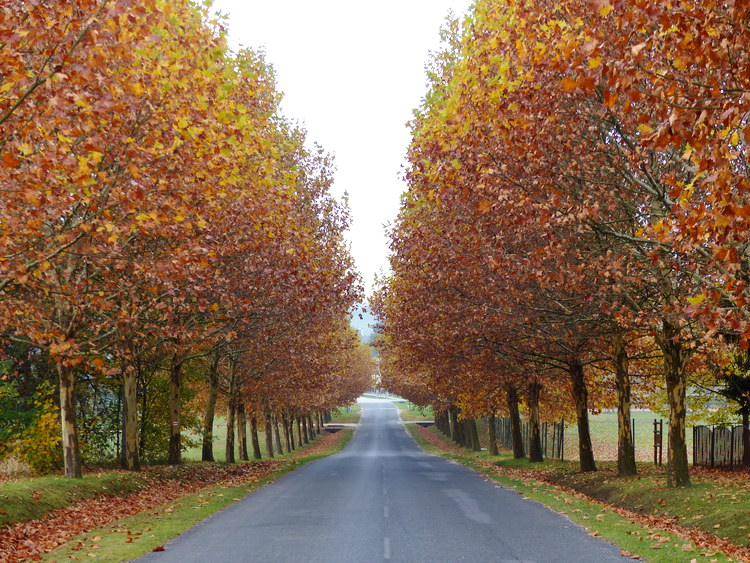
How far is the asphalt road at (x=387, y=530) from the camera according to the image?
11.7m

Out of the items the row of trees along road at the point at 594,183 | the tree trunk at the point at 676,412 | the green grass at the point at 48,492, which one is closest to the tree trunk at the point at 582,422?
the row of trees along road at the point at 594,183

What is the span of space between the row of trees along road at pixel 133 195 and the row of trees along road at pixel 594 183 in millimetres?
4593

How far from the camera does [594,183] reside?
14.5 m

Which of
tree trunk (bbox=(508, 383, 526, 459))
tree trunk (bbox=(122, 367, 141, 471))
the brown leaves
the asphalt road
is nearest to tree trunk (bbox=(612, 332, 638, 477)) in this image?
the asphalt road

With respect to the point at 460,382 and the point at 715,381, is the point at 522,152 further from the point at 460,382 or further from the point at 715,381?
the point at 460,382

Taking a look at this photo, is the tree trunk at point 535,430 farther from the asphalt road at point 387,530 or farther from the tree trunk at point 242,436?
the tree trunk at point 242,436

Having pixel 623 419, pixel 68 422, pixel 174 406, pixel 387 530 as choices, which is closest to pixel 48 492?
pixel 68 422

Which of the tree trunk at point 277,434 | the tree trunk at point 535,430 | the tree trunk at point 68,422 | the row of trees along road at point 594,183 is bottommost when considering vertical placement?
the tree trunk at point 277,434

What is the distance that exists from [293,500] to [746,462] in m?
17.1

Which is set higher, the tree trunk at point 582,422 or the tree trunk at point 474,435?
the tree trunk at point 582,422

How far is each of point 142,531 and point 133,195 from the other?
6.71m

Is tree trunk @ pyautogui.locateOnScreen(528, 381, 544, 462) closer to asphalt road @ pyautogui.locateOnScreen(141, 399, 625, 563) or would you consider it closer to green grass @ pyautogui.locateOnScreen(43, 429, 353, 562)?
asphalt road @ pyautogui.locateOnScreen(141, 399, 625, 563)

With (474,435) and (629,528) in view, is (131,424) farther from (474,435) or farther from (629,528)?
(474,435)

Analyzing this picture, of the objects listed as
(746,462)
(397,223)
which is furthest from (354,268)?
(746,462)
